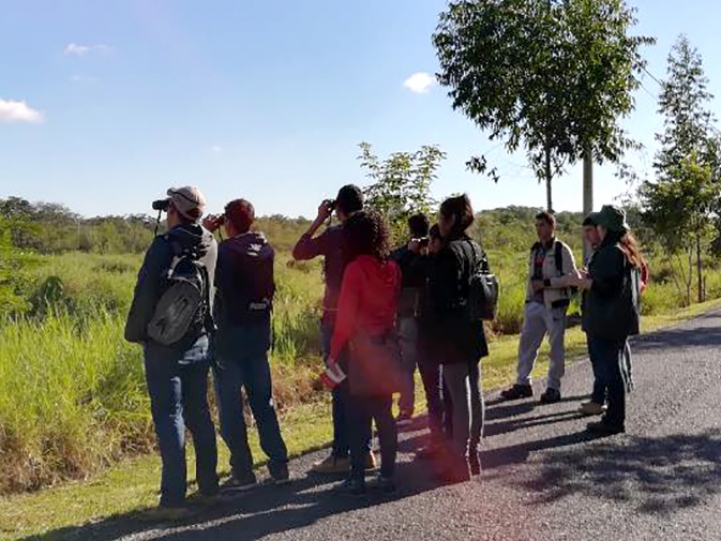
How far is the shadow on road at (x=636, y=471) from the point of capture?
4719 millimetres

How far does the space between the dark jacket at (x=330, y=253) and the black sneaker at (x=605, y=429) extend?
2.53 meters

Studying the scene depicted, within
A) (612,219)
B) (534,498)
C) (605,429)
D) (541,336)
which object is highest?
(612,219)

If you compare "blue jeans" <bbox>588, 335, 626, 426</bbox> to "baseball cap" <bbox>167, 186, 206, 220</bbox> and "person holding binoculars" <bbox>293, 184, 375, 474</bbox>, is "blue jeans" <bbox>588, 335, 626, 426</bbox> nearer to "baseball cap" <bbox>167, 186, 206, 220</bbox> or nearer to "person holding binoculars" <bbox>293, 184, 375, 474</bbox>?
"person holding binoculars" <bbox>293, 184, 375, 474</bbox>

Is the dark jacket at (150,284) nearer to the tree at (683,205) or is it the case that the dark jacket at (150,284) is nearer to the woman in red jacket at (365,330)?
the woman in red jacket at (365,330)

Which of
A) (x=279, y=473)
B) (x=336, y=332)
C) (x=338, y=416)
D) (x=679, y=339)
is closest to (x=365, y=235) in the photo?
(x=336, y=332)

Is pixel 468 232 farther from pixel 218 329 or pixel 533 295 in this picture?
pixel 533 295

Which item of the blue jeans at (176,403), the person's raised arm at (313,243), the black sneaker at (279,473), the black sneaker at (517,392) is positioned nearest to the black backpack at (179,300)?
the blue jeans at (176,403)

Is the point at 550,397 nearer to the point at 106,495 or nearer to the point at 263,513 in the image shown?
the point at 263,513

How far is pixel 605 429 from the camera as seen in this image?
6.12 meters

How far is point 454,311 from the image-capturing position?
5109 mm

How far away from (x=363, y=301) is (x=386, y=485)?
126 centimetres

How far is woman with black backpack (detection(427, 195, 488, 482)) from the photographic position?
5.07 m

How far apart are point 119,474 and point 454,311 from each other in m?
3.10

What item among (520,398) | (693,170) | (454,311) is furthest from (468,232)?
(693,170)
